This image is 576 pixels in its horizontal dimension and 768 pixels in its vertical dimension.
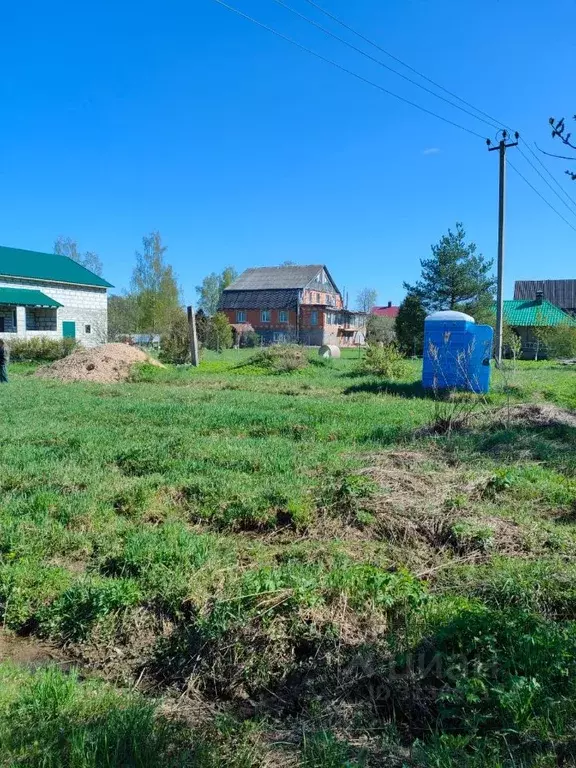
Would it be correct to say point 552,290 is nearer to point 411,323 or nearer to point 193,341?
point 411,323

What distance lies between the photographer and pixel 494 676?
2.79 meters

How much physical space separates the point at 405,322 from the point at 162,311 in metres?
20.3

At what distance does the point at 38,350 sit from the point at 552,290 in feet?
155

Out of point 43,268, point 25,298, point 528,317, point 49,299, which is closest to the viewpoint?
point 25,298

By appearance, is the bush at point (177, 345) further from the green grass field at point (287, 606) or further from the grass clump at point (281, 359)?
the green grass field at point (287, 606)

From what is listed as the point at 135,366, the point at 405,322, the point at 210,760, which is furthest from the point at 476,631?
the point at 405,322

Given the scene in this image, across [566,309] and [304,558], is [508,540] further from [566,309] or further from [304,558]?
[566,309]

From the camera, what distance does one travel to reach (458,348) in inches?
543

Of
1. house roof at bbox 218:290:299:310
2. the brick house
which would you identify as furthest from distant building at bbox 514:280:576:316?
house roof at bbox 218:290:299:310

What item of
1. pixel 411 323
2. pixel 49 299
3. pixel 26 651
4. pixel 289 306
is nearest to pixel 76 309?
pixel 49 299

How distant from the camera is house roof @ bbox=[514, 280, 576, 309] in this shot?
174 feet

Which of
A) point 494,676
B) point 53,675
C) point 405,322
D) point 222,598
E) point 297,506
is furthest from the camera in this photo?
point 405,322

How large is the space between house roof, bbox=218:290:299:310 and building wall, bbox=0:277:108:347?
1022 inches

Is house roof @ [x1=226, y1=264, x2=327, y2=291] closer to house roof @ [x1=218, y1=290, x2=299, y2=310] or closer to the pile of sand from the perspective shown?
house roof @ [x1=218, y1=290, x2=299, y2=310]
